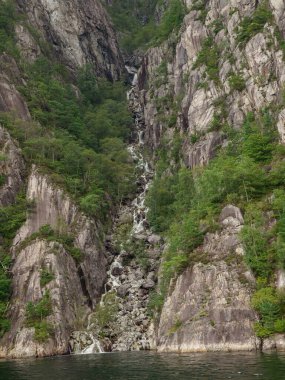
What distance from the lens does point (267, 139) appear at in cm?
8275

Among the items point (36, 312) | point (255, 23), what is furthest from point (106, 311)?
point (255, 23)

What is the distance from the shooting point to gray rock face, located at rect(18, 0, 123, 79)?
15412 centimetres

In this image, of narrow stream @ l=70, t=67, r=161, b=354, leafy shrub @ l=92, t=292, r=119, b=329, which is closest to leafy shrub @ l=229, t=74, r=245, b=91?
narrow stream @ l=70, t=67, r=161, b=354

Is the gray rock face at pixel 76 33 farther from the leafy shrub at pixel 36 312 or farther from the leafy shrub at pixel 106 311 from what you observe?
the leafy shrub at pixel 36 312

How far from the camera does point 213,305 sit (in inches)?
2469

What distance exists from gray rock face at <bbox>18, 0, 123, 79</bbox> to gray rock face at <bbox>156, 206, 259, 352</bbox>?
311 feet

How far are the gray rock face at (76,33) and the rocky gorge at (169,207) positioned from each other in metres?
5.41

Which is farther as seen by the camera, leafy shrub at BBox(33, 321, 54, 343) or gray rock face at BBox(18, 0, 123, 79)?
gray rock face at BBox(18, 0, 123, 79)

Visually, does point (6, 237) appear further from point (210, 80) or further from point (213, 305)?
point (210, 80)

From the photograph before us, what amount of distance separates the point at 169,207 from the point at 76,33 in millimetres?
89038

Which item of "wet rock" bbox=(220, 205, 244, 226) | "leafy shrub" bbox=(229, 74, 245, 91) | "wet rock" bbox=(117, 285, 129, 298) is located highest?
"leafy shrub" bbox=(229, 74, 245, 91)

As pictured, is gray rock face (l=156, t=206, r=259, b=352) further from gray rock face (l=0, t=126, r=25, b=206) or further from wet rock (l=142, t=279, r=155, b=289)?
gray rock face (l=0, t=126, r=25, b=206)

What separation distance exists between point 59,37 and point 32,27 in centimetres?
1284

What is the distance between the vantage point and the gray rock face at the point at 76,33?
506 feet
